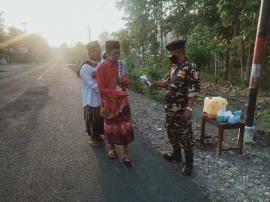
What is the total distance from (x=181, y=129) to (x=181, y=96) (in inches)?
20.6

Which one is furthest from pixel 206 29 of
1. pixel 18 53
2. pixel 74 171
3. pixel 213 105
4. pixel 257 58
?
pixel 18 53

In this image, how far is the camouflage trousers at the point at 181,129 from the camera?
479 centimetres

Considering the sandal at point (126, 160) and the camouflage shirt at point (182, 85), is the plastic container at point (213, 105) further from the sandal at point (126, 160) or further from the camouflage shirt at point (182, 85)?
the sandal at point (126, 160)

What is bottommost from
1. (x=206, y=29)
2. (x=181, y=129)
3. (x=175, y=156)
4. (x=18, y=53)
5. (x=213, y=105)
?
(x=18, y=53)

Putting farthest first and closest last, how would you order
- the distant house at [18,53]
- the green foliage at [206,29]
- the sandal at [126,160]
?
the distant house at [18,53]
the green foliage at [206,29]
the sandal at [126,160]

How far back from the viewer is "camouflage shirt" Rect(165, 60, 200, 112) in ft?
14.8

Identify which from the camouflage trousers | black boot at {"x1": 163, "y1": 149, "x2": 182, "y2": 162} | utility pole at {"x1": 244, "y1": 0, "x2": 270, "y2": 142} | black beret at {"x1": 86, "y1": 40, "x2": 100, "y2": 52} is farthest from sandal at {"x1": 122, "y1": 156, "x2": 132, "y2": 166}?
utility pole at {"x1": 244, "y1": 0, "x2": 270, "y2": 142}

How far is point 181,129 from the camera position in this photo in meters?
4.82

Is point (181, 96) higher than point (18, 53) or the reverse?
higher

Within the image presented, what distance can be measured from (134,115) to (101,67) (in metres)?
4.26

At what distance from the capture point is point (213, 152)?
225 inches

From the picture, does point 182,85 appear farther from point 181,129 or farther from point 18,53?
point 18,53

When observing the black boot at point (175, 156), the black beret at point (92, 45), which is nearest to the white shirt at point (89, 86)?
the black beret at point (92, 45)

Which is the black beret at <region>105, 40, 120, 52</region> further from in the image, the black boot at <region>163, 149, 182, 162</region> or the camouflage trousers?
the black boot at <region>163, 149, 182, 162</region>
